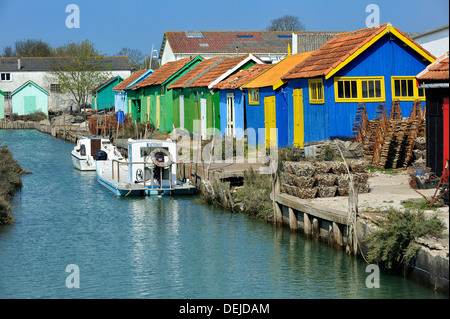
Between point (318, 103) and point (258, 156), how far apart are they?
445cm

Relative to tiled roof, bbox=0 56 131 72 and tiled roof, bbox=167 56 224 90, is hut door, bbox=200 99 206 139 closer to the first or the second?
tiled roof, bbox=167 56 224 90

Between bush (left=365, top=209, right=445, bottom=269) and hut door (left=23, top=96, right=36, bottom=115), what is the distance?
7654 centimetres

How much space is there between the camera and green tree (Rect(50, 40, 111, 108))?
89750mm

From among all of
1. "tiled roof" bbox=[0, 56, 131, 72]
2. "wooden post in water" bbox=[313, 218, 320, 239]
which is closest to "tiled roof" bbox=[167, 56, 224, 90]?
"wooden post in water" bbox=[313, 218, 320, 239]

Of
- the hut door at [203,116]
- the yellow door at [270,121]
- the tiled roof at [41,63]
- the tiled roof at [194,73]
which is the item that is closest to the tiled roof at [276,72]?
the yellow door at [270,121]

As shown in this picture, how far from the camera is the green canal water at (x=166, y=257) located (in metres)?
15.9

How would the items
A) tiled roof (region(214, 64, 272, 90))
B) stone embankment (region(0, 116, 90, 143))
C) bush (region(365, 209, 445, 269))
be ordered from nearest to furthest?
bush (region(365, 209, 445, 269)), tiled roof (region(214, 64, 272, 90)), stone embankment (region(0, 116, 90, 143))

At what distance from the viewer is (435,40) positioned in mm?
31000

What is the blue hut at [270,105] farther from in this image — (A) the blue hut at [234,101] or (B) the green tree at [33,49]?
(B) the green tree at [33,49]

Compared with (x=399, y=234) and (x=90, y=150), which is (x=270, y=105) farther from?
(x=399, y=234)

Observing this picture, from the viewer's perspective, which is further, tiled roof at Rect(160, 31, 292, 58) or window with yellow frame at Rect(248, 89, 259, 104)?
tiled roof at Rect(160, 31, 292, 58)

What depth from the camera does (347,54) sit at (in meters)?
26.7

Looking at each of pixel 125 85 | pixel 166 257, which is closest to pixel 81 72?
pixel 125 85
